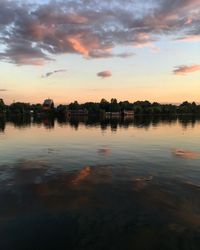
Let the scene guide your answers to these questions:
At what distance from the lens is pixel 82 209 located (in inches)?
882

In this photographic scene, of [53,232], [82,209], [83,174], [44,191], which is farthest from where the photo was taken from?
[83,174]

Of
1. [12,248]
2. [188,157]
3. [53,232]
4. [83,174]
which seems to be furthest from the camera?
[188,157]

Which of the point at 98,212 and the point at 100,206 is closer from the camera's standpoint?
the point at 98,212

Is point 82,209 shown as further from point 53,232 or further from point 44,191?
point 44,191

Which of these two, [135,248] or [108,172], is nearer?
[135,248]

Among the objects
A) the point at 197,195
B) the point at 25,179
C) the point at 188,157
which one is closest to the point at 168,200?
the point at 197,195

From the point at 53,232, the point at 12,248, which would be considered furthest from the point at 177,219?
the point at 12,248

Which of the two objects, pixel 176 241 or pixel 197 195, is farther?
pixel 197 195

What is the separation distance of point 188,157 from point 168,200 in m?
23.5

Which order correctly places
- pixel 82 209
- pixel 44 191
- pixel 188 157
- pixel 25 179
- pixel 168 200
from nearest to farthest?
pixel 82 209
pixel 168 200
pixel 44 191
pixel 25 179
pixel 188 157

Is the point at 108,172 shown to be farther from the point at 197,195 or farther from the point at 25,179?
the point at 197,195

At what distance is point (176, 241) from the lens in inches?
681

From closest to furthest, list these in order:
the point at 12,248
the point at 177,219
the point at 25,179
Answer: the point at 12,248 → the point at 177,219 → the point at 25,179

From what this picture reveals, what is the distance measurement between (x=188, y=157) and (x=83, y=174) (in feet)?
66.5
